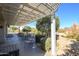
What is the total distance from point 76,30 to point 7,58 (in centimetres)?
1215

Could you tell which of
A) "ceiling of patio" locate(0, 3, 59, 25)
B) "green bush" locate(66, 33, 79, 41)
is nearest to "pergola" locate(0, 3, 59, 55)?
"ceiling of patio" locate(0, 3, 59, 25)

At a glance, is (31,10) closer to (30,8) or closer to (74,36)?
(30,8)

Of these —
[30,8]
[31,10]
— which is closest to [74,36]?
[31,10]

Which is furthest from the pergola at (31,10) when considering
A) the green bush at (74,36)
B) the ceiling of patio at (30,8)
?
the green bush at (74,36)

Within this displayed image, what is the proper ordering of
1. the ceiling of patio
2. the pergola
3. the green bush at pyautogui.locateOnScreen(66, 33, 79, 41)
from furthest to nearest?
the green bush at pyautogui.locateOnScreen(66, 33, 79, 41)
the ceiling of patio
the pergola

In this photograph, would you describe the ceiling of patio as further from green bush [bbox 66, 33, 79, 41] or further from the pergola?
green bush [bbox 66, 33, 79, 41]

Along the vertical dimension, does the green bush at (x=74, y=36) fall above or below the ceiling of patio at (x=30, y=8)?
below

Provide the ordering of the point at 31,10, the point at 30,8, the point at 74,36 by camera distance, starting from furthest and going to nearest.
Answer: the point at 74,36
the point at 31,10
the point at 30,8

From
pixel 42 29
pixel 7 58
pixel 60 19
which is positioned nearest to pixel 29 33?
pixel 42 29

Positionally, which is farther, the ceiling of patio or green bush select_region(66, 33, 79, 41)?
green bush select_region(66, 33, 79, 41)

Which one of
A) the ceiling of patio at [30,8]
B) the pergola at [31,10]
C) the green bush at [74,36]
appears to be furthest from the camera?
the green bush at [74,36]

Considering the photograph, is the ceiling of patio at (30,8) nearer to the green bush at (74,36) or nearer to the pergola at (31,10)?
the pergola at (31,10)

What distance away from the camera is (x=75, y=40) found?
750 inches

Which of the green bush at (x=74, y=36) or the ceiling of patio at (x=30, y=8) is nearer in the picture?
the ceiling of patio at (x=30, y=8)
